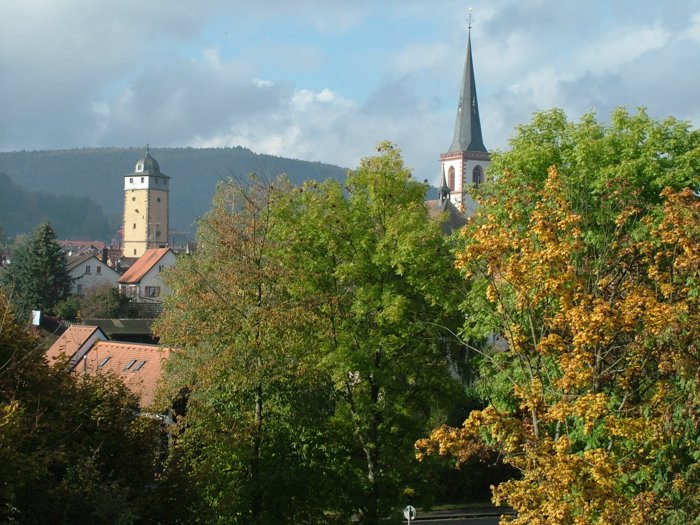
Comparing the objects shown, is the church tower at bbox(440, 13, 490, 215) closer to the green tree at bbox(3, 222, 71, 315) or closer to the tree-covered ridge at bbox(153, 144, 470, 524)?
the green tree at bbox(3, 222, 71, 315)

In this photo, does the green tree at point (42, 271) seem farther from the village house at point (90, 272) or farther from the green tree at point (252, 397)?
the green tree at point (252, 397)

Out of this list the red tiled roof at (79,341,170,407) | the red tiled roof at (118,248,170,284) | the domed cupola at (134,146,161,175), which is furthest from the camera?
the domed cupola at (134,146,161,175)

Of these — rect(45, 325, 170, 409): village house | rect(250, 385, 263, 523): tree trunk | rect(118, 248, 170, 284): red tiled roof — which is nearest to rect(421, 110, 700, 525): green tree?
rect(250, 385, 263, 523): tree trunk

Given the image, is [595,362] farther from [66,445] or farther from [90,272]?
[90,272]

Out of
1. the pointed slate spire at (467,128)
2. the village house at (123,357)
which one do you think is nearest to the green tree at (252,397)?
the village house at (123,357)

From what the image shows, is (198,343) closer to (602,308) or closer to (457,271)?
(457,271)

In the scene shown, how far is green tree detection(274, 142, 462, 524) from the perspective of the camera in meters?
24.3

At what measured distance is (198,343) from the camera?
71.3ft

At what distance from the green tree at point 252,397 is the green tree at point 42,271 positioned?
53.0 meters

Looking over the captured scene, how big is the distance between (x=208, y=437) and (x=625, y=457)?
32.9 feet

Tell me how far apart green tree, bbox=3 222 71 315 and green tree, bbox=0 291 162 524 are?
55.6m

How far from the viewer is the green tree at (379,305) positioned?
24.3 m

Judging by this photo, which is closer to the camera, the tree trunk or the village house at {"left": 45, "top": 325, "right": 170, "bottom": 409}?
the tree trunk

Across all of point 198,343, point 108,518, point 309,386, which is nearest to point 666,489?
point 108,518
